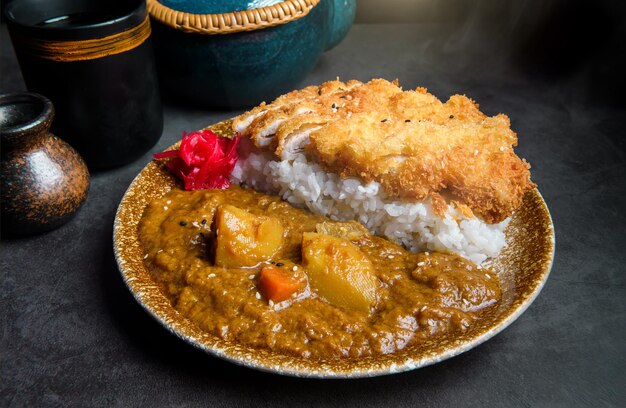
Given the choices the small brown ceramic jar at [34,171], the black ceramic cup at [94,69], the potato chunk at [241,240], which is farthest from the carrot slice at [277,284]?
the black ceramic cup at [94,69]

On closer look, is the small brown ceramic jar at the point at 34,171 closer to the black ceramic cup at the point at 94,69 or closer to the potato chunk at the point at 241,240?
the black ceramic cup at the point at 94,69

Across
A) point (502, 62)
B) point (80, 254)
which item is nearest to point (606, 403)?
point (80, 254)

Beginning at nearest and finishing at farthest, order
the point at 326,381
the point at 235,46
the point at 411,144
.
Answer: the point at 326,381 < the point at 411,144 < the point at 235,46

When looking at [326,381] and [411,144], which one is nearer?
[326,381]

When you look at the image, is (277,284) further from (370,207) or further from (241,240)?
(370,207)

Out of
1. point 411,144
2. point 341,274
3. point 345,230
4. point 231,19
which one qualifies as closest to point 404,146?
point 411,144

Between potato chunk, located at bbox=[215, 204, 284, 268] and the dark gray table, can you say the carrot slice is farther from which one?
the dark gray table

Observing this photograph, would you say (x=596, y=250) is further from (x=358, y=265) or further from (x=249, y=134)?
(x=249, y=134)
